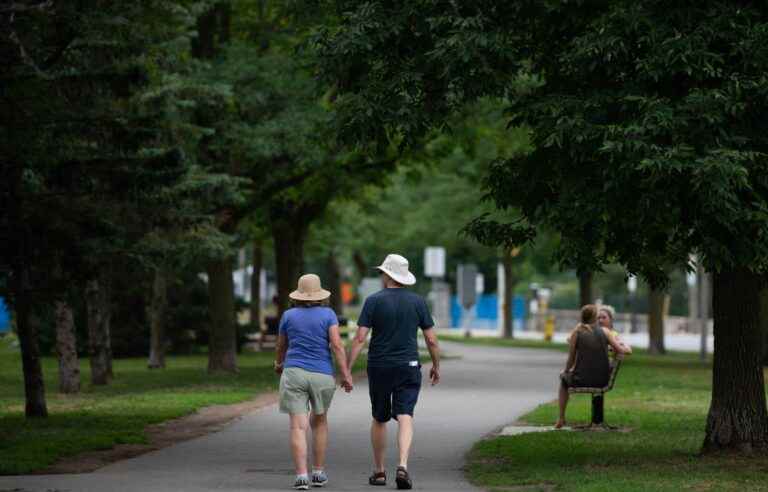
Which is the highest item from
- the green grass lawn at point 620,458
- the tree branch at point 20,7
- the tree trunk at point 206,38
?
the tree trunk at point 206,38

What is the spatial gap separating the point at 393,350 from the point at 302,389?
772 mm

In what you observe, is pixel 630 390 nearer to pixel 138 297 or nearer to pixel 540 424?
pixel 540 424

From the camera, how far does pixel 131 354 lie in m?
44.3

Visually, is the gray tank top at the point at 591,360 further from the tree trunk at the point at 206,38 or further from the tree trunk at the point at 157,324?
the tree trunk at the point at 157,324

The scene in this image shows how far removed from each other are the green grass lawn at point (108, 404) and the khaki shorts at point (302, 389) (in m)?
2.67

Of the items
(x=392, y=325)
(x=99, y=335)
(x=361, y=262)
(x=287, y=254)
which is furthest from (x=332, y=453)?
(x=361, y=262)

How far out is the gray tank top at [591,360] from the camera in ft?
59.7

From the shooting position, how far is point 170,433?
726 inches

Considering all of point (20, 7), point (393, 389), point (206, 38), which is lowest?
point (393, 389)

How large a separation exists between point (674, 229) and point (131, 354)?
3200cm

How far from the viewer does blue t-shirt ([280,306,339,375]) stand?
41.6 feet

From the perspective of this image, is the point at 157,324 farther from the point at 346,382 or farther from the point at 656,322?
the point at 346,382

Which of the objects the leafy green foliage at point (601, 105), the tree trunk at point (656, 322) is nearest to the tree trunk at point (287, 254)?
the tree trunk at point (656, 322)

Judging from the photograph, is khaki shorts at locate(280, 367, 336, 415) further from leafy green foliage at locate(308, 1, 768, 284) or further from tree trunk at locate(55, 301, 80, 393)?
tree trunk at locate(55, 301, 80, 393)
